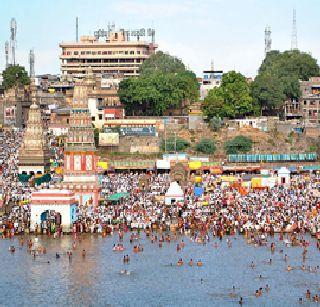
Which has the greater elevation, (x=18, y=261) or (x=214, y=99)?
(x=214, y=99)

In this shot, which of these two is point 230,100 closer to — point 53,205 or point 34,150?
point 34,150

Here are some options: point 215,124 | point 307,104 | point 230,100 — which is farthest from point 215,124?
point 307,104

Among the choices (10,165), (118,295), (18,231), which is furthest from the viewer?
(10,165)

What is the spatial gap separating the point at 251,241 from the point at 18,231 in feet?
54.7

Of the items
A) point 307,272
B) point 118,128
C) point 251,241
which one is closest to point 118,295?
point 307,272

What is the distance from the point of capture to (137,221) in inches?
4336

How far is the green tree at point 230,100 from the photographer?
167 m

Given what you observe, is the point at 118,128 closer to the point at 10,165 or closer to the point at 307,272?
the point at 10,165

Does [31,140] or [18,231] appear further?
[31,140]

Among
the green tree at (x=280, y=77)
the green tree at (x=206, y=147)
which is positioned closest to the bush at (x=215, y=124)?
the green tree at (x=206, y=147)

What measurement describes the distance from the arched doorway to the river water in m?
4.15

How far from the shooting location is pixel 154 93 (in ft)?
564

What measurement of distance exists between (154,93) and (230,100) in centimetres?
909

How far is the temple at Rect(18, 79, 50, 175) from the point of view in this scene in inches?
5571
